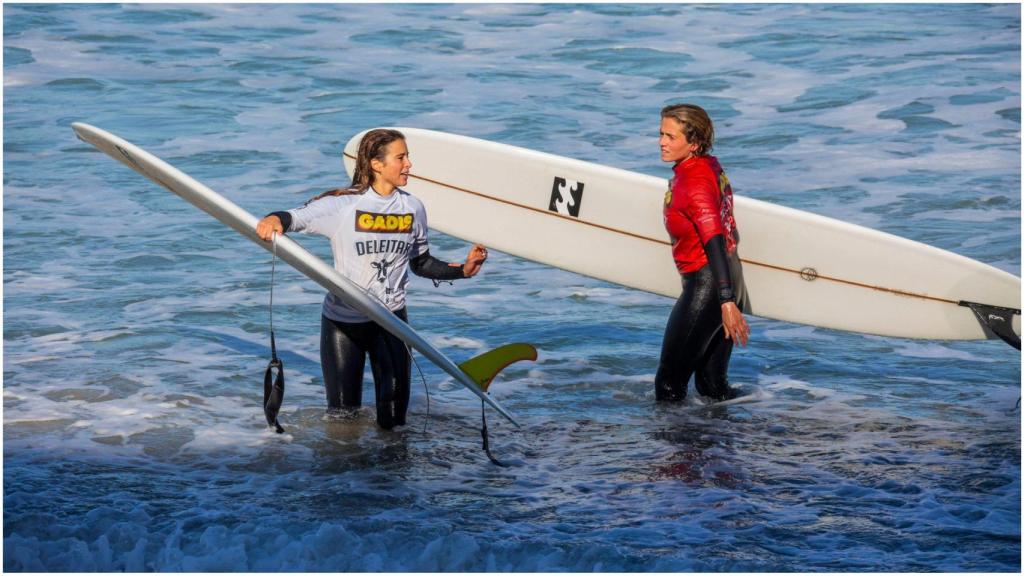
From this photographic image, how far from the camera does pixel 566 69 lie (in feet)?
58.2

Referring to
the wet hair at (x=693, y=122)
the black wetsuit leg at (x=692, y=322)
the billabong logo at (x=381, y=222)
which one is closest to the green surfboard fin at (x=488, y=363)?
the billabong logo at (x=381, y=222)

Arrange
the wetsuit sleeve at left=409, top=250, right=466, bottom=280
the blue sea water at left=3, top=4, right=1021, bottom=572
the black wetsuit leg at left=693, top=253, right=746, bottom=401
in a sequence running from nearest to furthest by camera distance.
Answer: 1. the blue sea water at left=3, top=4, right=1021, bottom=572
2. the wetsuit sleeve at left=409, top=250, right=466, bottom=280
3. the black wetsuit leg at left=693, top=253, right=746, bottom=401

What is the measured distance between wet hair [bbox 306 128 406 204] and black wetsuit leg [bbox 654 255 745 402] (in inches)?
62.1

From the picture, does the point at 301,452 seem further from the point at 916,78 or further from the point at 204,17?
the point at 204,17

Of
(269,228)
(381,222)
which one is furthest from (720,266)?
(269,228)

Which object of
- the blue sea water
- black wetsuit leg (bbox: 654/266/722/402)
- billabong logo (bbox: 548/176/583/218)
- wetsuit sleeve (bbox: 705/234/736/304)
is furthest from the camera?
billabong logo (bbox: 548/176/583/218)

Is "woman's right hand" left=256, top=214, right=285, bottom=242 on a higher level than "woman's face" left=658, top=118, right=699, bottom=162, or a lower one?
lower

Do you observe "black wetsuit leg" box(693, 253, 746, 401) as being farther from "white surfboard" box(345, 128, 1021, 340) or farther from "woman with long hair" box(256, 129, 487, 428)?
"woman with long hair" box(256, 129, 487, 428)

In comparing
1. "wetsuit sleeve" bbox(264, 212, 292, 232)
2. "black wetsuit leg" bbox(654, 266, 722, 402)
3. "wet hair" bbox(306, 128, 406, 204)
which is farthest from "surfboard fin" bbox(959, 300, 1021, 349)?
"wetsuit sleeve" bbox(264, 212, 292, 232)

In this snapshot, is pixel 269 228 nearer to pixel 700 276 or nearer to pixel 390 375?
pixel 390 375

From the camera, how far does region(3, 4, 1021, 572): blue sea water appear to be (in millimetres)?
5152

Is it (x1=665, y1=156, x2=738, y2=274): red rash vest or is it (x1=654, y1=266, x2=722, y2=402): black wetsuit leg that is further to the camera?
(x1=654, y1=266, x2=722, y2=402): black wetsuit leg

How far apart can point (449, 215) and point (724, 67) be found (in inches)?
415

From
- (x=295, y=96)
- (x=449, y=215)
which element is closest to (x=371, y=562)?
(x=449, y=215)
